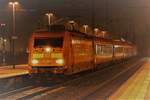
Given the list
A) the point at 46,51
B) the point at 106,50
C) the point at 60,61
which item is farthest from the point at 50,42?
the point at 106,50

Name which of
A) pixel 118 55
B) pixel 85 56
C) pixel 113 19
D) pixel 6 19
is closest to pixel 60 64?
pixel 85 56

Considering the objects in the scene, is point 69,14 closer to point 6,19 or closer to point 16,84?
point 16,84

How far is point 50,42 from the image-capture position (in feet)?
88.2

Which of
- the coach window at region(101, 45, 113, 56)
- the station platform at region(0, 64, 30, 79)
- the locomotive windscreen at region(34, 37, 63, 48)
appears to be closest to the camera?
the locomotive windscreen at region(34, 37, 63, 48)

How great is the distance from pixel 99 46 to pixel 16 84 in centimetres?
1562

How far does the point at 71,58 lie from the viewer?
2750 centimetres

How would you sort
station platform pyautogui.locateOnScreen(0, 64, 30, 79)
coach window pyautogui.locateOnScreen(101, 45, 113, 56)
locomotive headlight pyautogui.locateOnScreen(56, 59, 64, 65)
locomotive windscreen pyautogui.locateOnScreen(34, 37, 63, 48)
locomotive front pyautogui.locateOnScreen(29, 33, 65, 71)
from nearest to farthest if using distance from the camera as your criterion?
locomotive headlight pyautogui.locateOnScreen(56, 59, 64, 65) < locomotive front pyautogui.locateOnScreen(29, 33, 65, 71) < locomotive windscreen pyautogui.locateOnScreen(34, 37, 63, 48) < station platform pyautogui.locateOnScreen(0, 64, 30, 79) < coach window pyautogui.locateOnScreen(101, 45, 113, 56)

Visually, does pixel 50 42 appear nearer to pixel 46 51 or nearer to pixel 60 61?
pixel 46 51

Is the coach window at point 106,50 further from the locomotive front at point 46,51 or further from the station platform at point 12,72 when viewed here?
the locomotive front at point 46,51

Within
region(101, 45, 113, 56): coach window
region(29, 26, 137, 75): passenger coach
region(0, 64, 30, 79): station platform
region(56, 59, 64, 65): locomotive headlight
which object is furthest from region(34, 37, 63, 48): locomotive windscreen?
region(101, 45, 113, 56): coach window

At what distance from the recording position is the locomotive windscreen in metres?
26.8

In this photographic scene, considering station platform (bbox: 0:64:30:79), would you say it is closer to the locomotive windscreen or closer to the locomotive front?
the locomotive front

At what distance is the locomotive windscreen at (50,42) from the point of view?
88.0 ft

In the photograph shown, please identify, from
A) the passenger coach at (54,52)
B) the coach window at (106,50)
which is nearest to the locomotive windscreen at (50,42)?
the passenger coach at (54,52)
